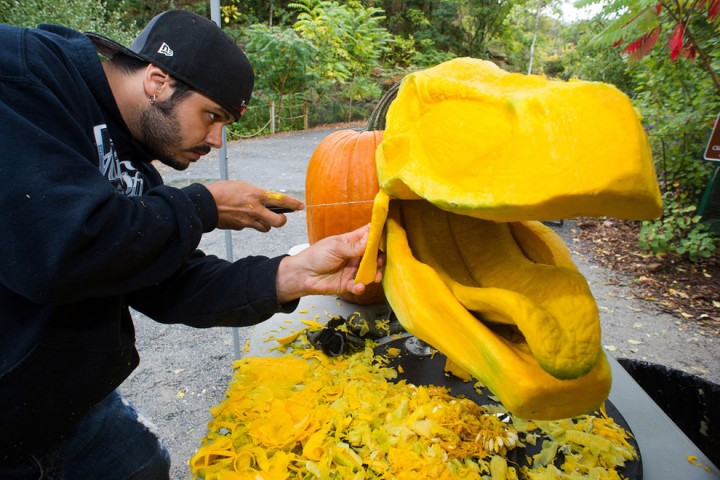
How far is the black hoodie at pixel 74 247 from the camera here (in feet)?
2.61

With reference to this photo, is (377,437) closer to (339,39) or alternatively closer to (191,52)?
(191,52)

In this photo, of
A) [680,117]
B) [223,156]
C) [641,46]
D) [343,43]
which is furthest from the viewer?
[343,43]

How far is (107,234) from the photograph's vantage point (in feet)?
2.77

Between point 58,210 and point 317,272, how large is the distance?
2.09ft

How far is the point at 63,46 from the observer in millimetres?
1063

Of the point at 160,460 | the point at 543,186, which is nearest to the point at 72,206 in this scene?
the point at 543,186

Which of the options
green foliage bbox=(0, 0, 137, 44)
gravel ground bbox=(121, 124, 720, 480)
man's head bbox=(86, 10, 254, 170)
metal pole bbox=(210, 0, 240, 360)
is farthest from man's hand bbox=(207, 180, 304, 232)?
green foliage bbox=(0, 0, 137, 44)

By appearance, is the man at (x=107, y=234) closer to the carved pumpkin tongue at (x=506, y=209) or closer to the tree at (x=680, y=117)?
the carved pumpkin tongue at (x=506, y=209)

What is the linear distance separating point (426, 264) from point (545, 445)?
2.56 feet

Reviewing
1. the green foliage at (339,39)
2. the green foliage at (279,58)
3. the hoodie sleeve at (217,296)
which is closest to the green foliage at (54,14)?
the green foliage at (279,58)

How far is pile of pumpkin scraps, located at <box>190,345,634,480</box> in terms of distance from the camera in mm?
1175

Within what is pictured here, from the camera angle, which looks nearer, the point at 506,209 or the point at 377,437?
the point at 506,209

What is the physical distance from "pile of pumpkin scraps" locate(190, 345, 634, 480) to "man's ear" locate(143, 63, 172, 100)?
3.10ft

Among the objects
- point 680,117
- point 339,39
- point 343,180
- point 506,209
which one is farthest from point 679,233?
point 339,39
